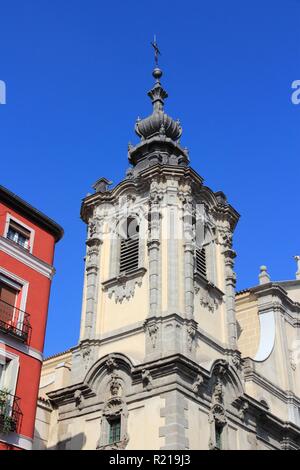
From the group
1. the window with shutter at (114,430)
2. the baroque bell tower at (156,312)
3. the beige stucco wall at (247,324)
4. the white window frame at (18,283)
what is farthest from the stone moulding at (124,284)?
the white window frame at (18,283)

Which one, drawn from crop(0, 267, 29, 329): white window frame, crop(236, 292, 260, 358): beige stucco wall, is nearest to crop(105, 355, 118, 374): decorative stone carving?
crop(0, 267, 29, 329): white window frame

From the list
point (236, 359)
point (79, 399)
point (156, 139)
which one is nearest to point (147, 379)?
point (79, 399)

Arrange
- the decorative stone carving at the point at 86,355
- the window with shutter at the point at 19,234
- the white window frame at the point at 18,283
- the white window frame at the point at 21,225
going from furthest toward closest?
1. the decorative stone carving at the point at 86,355
2. the window with shutter at the point at 19,234
3. the white window frame at the point at 21,225
4. the white window frame at the point at 18,283

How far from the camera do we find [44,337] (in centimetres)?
2278

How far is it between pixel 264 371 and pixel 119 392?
8.91 meters

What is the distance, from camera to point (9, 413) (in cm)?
2031

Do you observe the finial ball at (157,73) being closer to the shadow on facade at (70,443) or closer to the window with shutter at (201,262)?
the window with shutter at (201,262)

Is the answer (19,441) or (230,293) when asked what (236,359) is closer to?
(230,293)

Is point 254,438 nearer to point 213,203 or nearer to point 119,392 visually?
point 119,392

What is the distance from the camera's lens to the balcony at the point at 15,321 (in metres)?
21.6

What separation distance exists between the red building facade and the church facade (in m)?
6.62

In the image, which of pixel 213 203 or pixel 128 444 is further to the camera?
pixel 213 203

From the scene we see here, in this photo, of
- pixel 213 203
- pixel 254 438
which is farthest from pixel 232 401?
pixel 213 203

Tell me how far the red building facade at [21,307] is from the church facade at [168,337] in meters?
6.62
